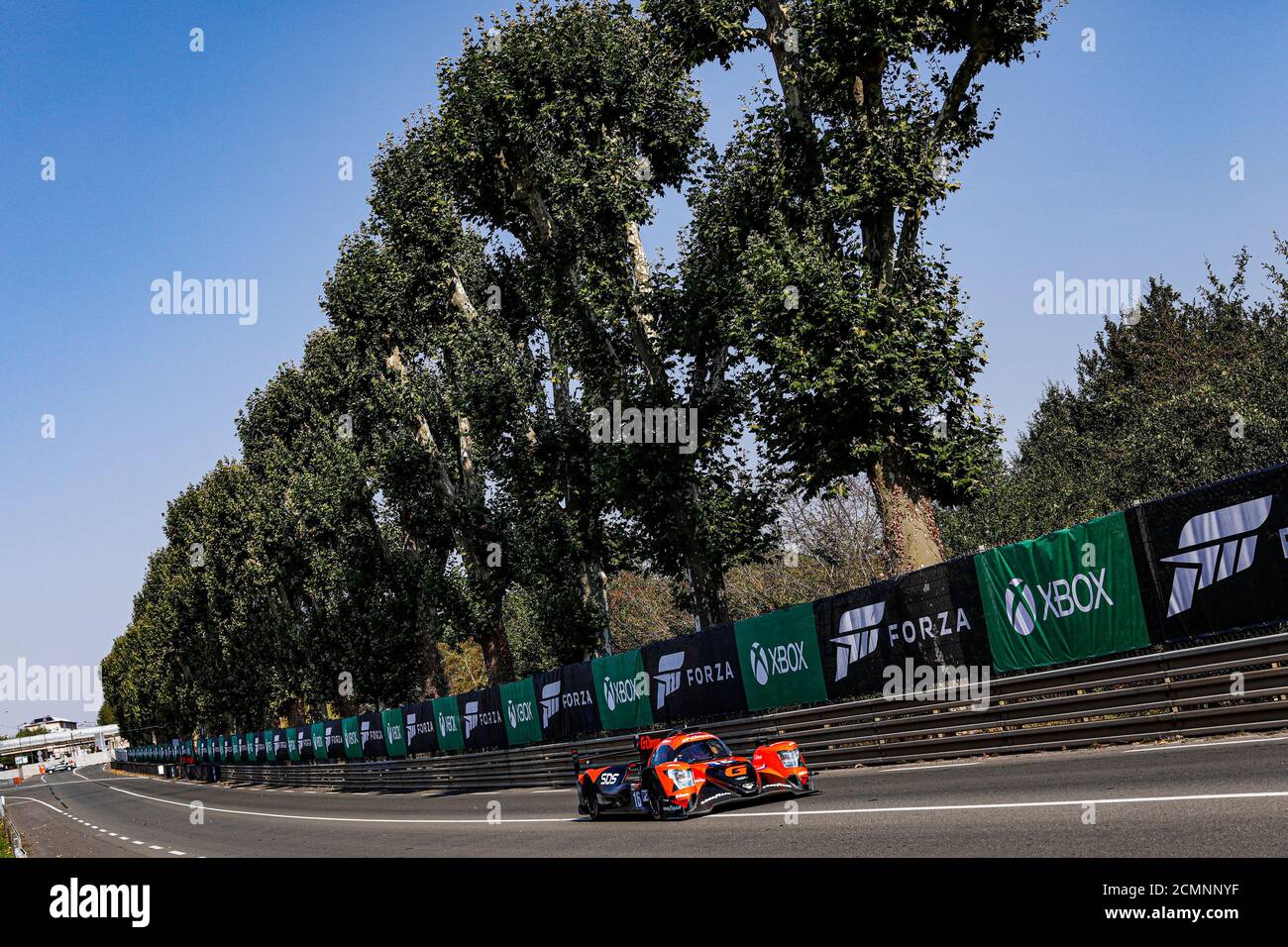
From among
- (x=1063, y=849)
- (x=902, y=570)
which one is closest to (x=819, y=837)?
(x=1063, y=849)

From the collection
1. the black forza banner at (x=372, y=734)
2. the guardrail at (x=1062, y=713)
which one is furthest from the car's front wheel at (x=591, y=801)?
the black forza banner at (x=372, y=734)

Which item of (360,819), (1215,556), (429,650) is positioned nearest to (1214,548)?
(1215,556)

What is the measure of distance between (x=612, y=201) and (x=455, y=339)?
8.87 metres

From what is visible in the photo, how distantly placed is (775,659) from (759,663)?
1.52 ft

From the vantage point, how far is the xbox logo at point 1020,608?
1446cm

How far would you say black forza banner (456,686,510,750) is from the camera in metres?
28.8

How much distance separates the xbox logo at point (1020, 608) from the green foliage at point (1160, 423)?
1821cm

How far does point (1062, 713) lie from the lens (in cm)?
1412

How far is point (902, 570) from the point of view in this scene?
19.4 metres

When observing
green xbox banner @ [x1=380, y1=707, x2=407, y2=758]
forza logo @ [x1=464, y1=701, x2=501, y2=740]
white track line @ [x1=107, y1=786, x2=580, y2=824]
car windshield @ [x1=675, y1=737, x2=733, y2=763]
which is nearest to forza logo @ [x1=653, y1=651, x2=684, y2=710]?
white track line @ [x1=107, y1=786, x2=580, y2=824]

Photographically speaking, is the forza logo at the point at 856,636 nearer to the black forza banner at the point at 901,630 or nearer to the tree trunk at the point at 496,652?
the black forza banner at the point at 901,630

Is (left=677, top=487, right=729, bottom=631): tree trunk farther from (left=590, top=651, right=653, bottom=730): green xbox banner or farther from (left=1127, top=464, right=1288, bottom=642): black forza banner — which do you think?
(left=1127, top=464, right=1288, bottom=642): black forza banner

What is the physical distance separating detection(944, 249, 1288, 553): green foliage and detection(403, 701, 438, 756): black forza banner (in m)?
18.8
